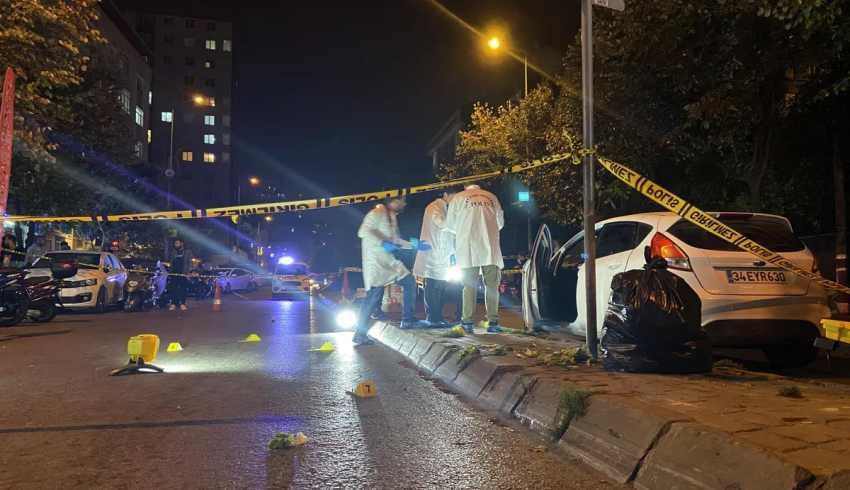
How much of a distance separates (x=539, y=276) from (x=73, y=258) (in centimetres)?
1310

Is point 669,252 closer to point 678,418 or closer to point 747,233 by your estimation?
point 747,233

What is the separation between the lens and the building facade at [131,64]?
42344 mm

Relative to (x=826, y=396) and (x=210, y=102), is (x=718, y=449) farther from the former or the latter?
(x=210, y=102)

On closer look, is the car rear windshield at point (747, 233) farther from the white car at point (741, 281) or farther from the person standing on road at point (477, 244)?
the person standing on road at point (477, 244)

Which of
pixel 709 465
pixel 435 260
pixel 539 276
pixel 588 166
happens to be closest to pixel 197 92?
pixel 435 260

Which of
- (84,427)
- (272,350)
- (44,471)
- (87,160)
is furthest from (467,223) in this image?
(87,160)

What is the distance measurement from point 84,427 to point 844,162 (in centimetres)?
1282

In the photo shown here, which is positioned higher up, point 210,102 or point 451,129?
point 210,102

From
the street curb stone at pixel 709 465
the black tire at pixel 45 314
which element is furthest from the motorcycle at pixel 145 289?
the street curb stone at pixel 709 465

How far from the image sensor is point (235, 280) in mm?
34250

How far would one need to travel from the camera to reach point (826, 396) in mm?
4621

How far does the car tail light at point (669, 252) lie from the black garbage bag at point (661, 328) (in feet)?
1.59

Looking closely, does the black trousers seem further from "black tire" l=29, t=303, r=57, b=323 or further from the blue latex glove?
"black tire" l=29, t=303, r=57, b=323

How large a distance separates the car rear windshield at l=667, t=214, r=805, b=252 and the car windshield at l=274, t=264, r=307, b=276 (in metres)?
22.4
